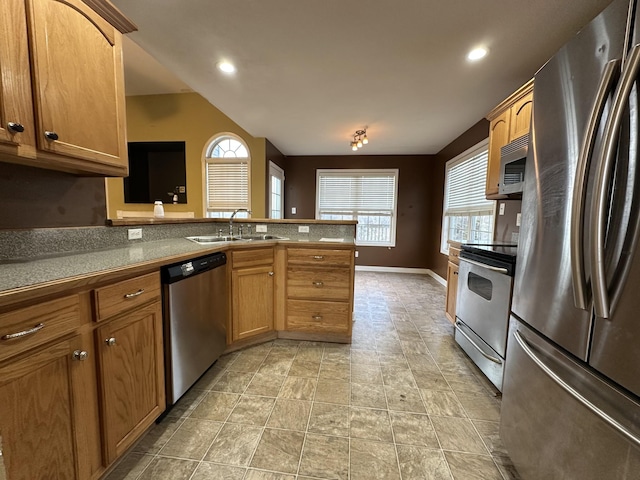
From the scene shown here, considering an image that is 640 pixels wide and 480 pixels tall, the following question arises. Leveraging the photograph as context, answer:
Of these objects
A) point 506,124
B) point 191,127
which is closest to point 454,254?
point 506,124

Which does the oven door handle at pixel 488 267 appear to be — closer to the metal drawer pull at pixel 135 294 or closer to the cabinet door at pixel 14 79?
the metal drawer pull at pixel 135 294

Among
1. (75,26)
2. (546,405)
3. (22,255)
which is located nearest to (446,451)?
(546,405)

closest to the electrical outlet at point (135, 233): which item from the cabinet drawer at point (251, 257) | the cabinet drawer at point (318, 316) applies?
the cabinet drawer at point (251, 257)

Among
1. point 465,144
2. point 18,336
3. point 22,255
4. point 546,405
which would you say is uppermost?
point 465,144

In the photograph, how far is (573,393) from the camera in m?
0.80

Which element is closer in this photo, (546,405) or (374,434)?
(546,405)

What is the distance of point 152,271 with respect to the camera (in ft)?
4.06

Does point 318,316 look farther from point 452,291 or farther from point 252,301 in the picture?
point 452,291

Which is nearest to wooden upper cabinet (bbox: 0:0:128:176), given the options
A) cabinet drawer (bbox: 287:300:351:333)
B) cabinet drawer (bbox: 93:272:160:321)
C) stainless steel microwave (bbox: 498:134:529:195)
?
cabinet drawer (bbox: 93:272:160:321)

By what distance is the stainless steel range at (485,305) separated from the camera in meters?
1.63

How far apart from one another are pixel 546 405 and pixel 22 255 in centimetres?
232

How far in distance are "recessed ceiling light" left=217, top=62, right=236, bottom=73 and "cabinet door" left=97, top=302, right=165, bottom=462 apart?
6.94 ft

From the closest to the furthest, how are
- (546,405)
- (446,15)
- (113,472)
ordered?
(546,405)
(113,472)
(446,15)

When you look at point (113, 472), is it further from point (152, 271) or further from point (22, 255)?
point (22, 255)
